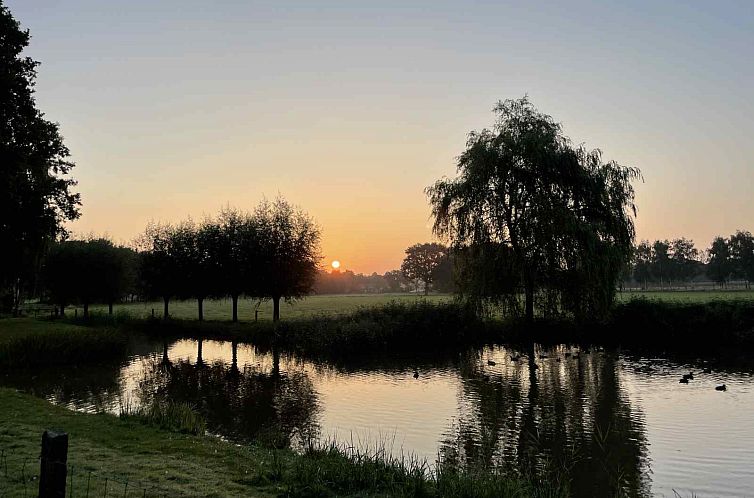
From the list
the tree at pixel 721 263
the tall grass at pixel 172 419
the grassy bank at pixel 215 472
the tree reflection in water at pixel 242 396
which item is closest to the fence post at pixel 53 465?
the grassy bank at pixel 215 472

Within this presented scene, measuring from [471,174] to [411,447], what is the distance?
22657 millimetres

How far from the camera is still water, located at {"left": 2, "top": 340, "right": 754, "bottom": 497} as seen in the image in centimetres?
1313

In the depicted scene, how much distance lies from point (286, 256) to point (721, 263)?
411ft

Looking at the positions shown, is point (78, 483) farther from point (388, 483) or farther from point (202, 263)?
point (202, 263)

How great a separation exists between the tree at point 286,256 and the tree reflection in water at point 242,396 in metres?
15.2

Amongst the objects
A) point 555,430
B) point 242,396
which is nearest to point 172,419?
point 242,396

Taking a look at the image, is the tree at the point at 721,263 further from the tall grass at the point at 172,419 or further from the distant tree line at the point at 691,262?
the tall grass at the point at 172,419

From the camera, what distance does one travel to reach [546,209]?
3219 cm

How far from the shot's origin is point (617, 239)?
34094 millimetres

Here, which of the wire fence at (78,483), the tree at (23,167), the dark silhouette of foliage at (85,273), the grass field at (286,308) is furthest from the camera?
the dark silhouette of foliage at (85,273)

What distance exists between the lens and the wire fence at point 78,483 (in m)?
7.55

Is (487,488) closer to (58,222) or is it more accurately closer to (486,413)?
(486,413)

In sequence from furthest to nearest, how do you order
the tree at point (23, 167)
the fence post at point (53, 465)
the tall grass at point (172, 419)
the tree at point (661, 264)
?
1. the tree at point (661, 264)
2. the tree at point (23, 167)
3. the tall grass at point (172, 419)
4. the fence post at point (53, 465)

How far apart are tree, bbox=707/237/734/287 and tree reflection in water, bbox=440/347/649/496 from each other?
127m
